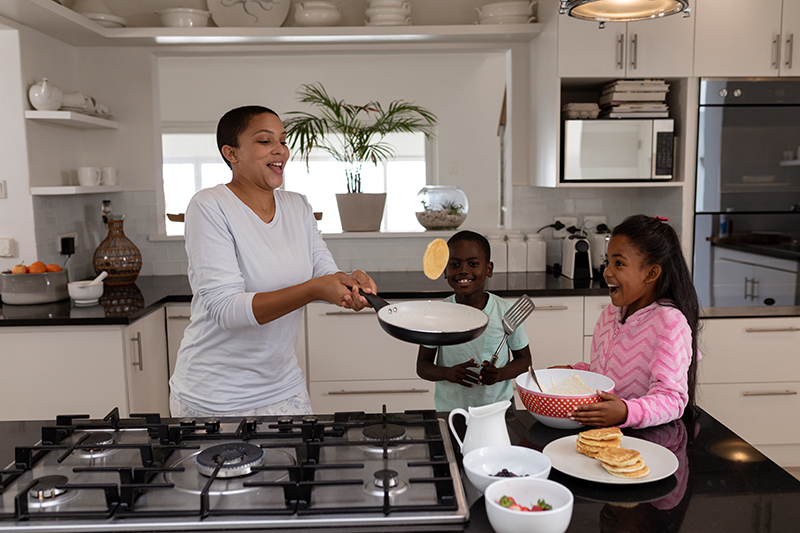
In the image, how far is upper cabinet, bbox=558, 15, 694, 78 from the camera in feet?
9.71

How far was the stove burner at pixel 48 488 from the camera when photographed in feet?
3.45

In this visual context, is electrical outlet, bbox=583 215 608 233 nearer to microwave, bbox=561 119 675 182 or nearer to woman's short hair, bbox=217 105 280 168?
microwave, bbox=561 119 675 182

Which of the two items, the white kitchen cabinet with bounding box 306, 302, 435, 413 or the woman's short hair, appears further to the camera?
the white kitchen cabinet with bounding box 306, 302, 435, 413

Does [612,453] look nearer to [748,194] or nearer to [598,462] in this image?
[598,462]

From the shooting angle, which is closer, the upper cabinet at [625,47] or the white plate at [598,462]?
the white plate at [598,462]

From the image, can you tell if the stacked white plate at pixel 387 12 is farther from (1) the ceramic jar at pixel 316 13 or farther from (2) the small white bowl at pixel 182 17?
(2) the small white bowl at pixel 182 17

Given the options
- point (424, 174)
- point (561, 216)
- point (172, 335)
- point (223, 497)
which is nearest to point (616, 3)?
point (223, 497)

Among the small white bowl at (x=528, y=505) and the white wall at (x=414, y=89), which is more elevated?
the white wall at (x=414, y=89)

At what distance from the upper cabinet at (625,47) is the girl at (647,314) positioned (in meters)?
1.58

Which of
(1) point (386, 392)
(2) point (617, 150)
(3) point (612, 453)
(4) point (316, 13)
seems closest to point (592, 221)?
(2) point (617, 150)

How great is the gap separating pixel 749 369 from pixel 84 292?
2866 mm

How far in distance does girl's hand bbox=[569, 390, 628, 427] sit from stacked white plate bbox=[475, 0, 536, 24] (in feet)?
8.04

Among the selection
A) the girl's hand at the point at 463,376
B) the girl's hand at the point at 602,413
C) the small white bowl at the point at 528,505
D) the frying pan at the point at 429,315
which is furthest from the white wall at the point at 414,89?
the small white bowl at the point at 528,505

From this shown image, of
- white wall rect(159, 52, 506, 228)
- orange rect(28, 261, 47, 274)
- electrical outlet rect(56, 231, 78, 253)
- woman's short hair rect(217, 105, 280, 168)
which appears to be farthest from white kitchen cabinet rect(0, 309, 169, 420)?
white wall rect(159, 52, 506, 228)
